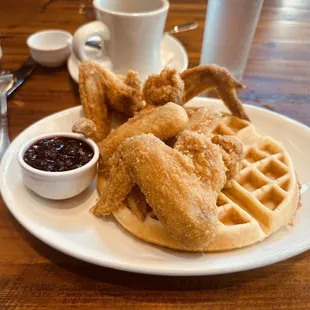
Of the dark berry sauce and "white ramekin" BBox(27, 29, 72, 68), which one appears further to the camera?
"white ramekin" BBox(27, 29, 72, 68)

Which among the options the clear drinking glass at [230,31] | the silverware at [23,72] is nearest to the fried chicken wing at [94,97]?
the silverware at [23,72]

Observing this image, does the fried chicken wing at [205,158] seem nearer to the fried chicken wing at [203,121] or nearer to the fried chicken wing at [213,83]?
the fried chicken wing at [203,121]

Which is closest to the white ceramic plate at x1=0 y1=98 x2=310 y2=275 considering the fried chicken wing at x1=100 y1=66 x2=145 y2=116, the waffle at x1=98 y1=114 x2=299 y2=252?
the waffle at x1=98 y1=114 x2=299 y2=252

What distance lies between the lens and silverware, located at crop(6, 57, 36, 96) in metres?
2.49

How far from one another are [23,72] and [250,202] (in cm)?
193

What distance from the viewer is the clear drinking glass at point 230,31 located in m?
2.41

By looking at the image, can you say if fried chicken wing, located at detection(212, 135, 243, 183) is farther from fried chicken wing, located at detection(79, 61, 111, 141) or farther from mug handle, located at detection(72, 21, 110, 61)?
mug handle, located at detection(72, 21, 110, 61)

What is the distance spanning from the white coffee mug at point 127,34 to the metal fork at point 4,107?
1.64ft

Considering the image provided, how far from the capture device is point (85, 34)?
7.67 ft

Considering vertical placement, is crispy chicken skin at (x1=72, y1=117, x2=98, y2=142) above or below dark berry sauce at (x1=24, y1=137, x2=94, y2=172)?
above

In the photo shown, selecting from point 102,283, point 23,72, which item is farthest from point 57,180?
point 23,72

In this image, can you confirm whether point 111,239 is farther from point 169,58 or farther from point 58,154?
point 169,58

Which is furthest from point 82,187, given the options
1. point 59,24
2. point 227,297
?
point 59,24

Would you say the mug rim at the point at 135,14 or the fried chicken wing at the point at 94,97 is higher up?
the mug rim at the point at 135,14
